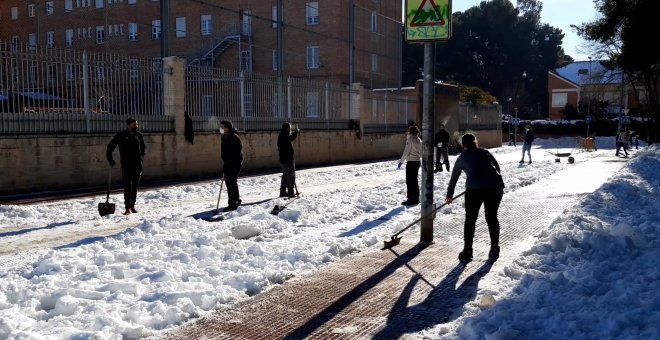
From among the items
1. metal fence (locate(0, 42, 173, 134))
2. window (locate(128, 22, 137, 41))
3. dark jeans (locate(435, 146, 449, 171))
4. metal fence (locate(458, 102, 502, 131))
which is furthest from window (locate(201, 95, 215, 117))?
metal fence (locate(458, 102, 502, 131))

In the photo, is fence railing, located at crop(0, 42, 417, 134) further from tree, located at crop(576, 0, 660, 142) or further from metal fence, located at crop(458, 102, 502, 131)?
metal fence, located at crop(458, 102, 502, 131)

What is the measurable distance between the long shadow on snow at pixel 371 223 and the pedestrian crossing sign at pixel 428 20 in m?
3.02

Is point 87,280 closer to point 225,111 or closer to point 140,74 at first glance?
point 140,74

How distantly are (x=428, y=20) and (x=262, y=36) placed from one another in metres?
33.3

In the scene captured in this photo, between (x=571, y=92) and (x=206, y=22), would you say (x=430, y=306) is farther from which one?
(x=571, y=92)

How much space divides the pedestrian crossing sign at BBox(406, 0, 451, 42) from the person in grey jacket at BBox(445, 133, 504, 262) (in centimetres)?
162

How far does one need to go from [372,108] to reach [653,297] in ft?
87.8

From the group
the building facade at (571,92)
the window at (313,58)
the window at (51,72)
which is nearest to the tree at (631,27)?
the window at (51,72)

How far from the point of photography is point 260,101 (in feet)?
75.5

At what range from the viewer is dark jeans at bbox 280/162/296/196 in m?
14.0

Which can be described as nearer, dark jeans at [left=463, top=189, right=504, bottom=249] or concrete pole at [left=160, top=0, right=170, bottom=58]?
dark jeans at [left=463, top=189, right=504, bottom=249]

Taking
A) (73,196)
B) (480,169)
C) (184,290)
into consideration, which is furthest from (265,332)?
(73,196)

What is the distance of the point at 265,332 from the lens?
17.2ft

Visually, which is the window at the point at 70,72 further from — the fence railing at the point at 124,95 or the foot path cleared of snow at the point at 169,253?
the foot path cleared of snow at the point at 169,253
